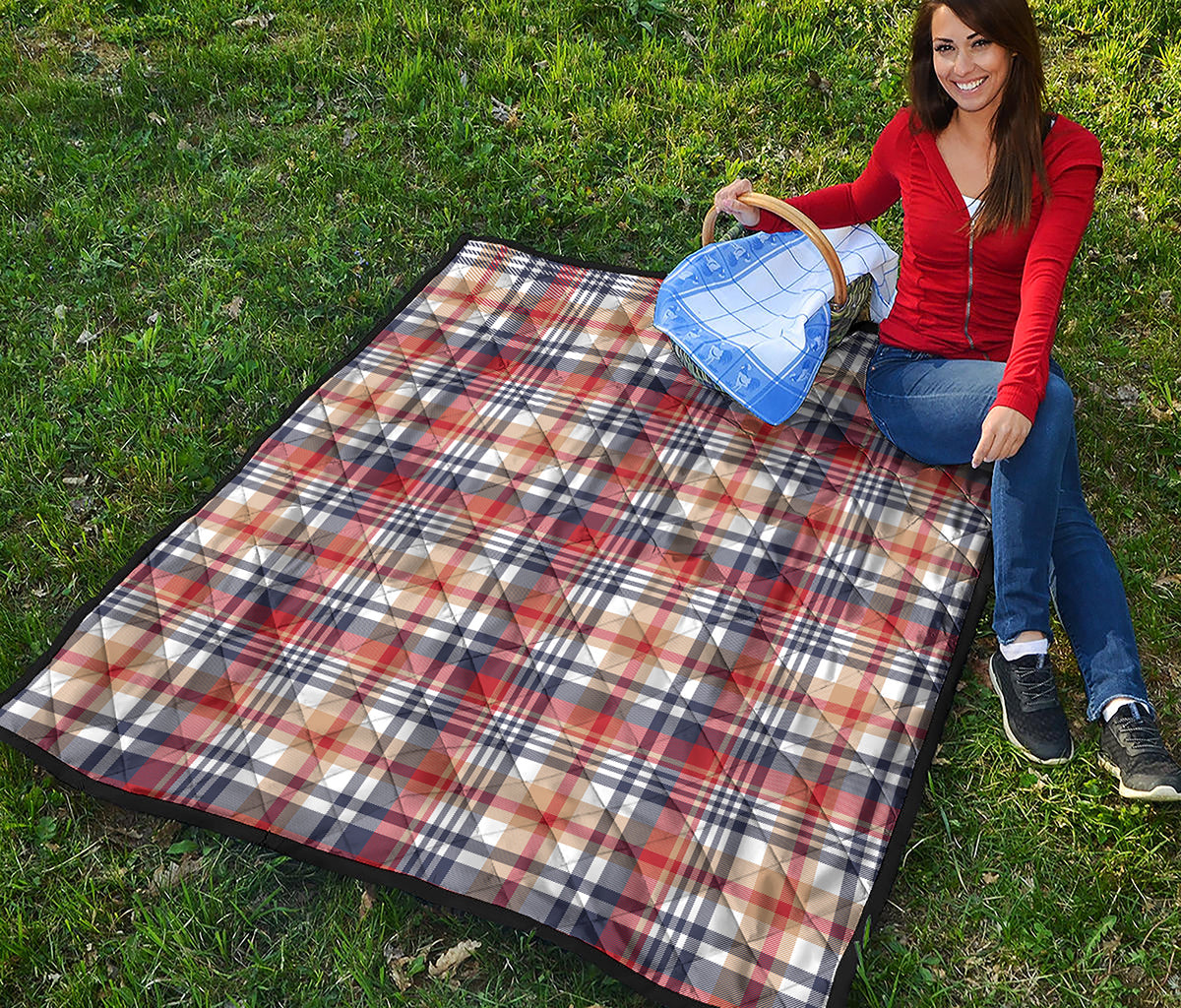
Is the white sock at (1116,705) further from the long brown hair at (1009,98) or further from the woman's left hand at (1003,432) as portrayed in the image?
the long brown hair at (1009,98)

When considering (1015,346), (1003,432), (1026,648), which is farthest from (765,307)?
(1026,648)

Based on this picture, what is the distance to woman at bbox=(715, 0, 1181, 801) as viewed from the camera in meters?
2.36

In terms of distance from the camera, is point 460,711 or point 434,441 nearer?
point 460,711

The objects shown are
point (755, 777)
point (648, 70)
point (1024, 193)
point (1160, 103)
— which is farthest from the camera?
point (648, 70)

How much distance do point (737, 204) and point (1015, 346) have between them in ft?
2.98

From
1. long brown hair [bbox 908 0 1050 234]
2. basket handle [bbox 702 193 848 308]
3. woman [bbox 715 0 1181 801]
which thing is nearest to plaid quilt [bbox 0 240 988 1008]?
woman [bbox 715 0 1181 801]

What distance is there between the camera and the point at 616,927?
6.94ft

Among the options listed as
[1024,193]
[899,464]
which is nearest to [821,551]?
[899,464]

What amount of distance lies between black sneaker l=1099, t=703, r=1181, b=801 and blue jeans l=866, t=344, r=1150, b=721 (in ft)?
0.14

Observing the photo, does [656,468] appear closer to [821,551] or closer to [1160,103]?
[821,551]

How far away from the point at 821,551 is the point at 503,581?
2.71ft

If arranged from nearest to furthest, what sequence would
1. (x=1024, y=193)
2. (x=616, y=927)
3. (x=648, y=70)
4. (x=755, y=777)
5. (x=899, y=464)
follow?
(x=616, y=927) → (x=755, y=777) → (x=1024, y=193) → (x=899, y=464) → (x=648, y=70)

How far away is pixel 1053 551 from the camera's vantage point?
2543 millimetres

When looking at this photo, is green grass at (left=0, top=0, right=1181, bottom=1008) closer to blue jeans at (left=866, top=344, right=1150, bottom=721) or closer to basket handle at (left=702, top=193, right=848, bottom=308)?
blue jeans at (left=866, top=344, right=1150, bottom=721)
